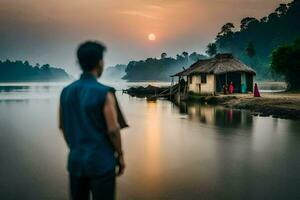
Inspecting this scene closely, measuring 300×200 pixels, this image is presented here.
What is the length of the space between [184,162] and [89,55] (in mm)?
10501

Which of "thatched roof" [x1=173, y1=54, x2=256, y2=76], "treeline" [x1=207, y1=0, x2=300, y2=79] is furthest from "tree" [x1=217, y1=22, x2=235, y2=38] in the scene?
"thatched roof" [x1=173, y1=54, x2=256, y2=76]

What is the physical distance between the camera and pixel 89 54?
13.5 ft

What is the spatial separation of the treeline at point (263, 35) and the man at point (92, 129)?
425 feet

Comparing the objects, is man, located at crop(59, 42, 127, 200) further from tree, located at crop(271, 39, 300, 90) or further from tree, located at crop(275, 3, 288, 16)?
tree, located at crop(275, 3, 288, 16)

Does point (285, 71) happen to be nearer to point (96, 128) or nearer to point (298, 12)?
point (96, 128)

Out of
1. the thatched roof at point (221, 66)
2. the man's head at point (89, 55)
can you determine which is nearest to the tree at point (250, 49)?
the thatched roof at point (221, 66)

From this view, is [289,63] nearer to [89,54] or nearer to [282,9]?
[89,54]

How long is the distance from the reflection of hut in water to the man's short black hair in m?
41.5

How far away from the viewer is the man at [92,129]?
3959mm

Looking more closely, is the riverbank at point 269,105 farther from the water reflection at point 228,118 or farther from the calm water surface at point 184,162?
the calm water surface at point 184,162

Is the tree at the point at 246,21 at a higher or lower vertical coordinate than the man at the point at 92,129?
higher

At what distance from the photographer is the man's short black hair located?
13.5 ft

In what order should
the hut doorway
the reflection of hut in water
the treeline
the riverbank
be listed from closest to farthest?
the riverbank, the reflection of hut in water, the hut doorway, the treeline

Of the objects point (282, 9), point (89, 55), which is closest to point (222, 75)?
point (89, 55)
